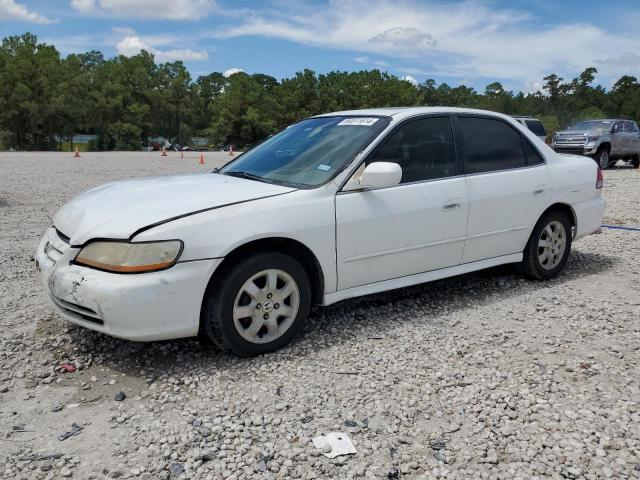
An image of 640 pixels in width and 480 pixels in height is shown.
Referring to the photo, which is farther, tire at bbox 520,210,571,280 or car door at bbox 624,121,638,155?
car door at bbox 624,121,638,155

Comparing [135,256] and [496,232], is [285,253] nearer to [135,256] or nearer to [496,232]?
[135,256]

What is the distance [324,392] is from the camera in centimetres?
323

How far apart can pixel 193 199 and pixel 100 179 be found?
534 inches

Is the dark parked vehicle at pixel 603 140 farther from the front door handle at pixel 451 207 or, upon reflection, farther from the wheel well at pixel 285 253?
the wheel well at pixel 285 253

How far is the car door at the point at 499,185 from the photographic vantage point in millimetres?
4660

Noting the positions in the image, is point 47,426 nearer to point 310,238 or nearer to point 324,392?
point 324,392

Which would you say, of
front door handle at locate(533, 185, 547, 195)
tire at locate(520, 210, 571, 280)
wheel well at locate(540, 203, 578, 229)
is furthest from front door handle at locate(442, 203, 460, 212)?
wheel well at locate(540, 203, 578, 229)

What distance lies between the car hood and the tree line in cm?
5421

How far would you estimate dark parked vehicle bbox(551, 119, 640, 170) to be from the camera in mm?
19266

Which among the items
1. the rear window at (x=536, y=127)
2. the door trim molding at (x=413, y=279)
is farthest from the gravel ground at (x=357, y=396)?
the rear window at (x=536, y=127)

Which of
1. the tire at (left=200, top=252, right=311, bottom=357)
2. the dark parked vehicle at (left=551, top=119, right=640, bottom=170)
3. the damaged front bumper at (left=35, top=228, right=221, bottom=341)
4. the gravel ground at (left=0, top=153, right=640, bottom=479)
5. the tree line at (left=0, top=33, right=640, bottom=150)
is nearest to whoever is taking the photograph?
the gravel ground at (left=0, top=153, right=640, bottom=479)

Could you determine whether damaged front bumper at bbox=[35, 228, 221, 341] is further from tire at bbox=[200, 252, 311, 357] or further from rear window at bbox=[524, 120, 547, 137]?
rear window at bbox=[524, 120, 547, 137]

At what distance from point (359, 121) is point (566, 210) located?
2.43m

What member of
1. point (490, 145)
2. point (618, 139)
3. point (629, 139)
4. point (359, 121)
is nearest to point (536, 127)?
point (618, 139)
